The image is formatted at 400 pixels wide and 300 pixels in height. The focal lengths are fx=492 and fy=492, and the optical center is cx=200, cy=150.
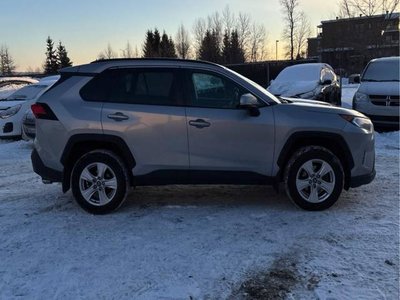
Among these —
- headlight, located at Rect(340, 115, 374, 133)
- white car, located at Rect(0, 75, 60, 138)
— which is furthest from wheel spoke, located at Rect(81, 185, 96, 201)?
white car, located at Rect(0, 75, 60, 138)

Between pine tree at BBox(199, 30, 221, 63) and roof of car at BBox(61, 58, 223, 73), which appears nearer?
roof of car at BBox(61, 58, 223, 73)

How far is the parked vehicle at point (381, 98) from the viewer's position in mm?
12133

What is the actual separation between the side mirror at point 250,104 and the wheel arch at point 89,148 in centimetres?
144

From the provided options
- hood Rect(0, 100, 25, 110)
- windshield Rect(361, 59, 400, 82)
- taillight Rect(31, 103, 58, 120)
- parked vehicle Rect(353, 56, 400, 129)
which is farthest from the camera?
windshield Rect(361, 59, 400, 82)

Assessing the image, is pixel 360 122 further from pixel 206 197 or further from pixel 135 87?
pixel 135 87

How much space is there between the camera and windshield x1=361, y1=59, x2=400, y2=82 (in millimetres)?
13281

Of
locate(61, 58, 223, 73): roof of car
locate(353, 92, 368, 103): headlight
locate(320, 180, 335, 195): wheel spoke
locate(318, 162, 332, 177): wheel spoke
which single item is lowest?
locate(320, 180, 335, 195): wheel spoke

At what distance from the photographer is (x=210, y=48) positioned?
65.2 meters

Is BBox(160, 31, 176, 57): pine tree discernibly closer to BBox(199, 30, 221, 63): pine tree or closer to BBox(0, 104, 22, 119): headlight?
BBox(199, 30, 221, 63): pine tree

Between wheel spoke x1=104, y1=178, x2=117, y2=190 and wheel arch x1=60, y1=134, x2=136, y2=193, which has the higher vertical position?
wheel arch x1=60, y1=134, x2=136, y2=193

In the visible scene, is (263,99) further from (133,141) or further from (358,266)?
(358,266)

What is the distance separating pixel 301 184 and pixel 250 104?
3.65 feet

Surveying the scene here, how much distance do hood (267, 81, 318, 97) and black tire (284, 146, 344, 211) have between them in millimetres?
8810

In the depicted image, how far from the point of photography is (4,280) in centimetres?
405
